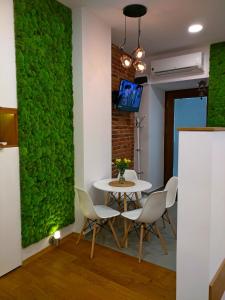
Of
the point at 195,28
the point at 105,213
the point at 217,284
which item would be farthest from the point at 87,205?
→ the point at 195,28

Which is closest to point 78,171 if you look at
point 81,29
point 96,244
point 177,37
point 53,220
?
point 53,220

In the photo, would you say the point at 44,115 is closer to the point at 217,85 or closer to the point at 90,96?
the point at 90,96

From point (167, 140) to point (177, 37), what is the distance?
2.31 meters

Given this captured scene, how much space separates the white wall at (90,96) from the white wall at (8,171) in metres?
0.89

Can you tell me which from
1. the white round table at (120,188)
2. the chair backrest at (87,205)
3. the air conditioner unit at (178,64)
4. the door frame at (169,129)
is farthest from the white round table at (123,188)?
the door frame at (169,129)

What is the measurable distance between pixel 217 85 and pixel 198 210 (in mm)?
3110

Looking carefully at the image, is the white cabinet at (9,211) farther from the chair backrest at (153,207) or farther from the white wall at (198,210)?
the white wall at (198,210)

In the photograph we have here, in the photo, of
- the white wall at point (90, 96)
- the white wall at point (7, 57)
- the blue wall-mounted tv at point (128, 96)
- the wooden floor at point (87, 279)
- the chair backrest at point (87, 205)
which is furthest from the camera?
the blue wall-mounted tv at point (128, 96)

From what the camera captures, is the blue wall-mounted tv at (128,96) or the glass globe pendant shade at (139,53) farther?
the blue wall-mounted tv at (128,96)

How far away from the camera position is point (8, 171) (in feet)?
7.28

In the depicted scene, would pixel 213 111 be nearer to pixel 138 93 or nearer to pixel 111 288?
pixel 138 93

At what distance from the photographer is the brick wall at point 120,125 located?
4094 millimetres

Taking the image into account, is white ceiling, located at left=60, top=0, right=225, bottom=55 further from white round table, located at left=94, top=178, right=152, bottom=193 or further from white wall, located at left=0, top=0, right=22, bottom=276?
white round table, located at left=94, top=178, right=152, bottom=193

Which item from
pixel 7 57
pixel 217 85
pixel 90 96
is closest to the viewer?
pixel 7 57
